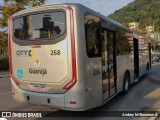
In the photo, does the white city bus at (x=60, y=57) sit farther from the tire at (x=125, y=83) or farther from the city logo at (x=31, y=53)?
the tire at (x=125, y=83)

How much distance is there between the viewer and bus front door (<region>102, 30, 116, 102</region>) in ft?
25.7

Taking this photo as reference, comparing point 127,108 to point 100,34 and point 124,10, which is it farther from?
point 124,10

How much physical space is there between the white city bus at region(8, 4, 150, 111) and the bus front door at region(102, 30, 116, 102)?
0.03m

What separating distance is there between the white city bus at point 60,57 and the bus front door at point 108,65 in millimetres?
31

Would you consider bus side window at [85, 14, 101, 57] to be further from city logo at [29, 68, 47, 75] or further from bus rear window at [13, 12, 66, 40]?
city logo at [29, 68, 47, 75]

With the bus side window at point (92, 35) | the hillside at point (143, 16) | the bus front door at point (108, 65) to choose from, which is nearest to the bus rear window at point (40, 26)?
the bus side window at point (92, 35)

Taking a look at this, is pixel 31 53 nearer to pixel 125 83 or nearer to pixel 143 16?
pixel 125 83

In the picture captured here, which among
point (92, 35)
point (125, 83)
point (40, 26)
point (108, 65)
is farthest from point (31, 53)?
point (125, 83)

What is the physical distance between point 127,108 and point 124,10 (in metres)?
114

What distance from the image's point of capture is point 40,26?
6871mm

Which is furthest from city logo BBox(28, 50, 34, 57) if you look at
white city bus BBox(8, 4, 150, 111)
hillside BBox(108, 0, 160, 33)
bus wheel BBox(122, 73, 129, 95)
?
hillside BBox(108, 0, 160, 33)

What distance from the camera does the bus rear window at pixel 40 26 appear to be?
21.5 ft

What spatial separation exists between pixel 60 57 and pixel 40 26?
110 cm

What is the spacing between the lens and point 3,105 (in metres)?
8.88
